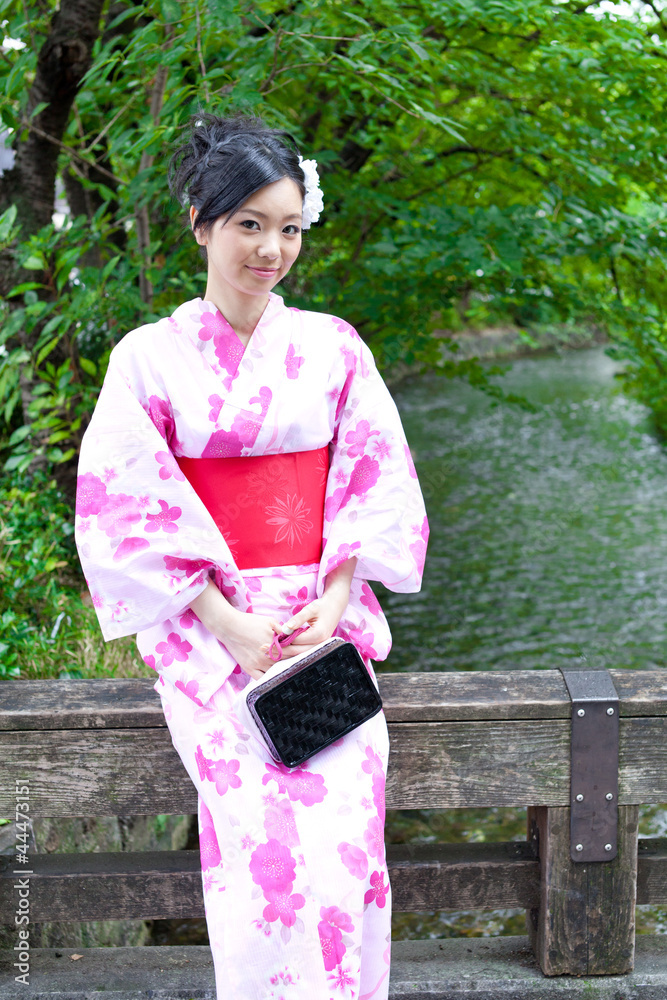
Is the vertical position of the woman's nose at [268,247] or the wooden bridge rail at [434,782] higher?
the woman's nose at [268,247]

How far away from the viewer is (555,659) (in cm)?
498

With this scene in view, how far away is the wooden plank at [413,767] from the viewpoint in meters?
1.66

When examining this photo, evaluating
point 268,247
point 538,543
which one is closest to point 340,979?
point 268,247

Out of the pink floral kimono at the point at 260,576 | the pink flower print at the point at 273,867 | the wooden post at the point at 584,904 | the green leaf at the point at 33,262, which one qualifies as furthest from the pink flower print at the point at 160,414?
the green leaf at the point at 33,262

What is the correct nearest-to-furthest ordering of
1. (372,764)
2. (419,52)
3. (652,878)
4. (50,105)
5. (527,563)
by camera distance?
(372,764) < (652,878) < (419,52) < (50,105) < (527,563)

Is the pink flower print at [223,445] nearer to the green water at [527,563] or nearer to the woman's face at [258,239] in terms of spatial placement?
the woman's face at [258,239]

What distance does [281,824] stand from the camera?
1347mm

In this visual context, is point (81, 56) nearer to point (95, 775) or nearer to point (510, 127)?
point (510, 127)

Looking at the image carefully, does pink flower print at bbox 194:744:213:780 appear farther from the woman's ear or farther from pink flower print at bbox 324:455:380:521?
the woman's ear

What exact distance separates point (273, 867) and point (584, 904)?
2.46 feet

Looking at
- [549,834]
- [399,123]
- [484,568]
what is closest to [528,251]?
[399,123]

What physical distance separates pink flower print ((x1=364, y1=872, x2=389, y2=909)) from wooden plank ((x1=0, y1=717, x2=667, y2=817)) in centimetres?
25

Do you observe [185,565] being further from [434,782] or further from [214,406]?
[434,782]

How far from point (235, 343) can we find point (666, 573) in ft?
18.1
